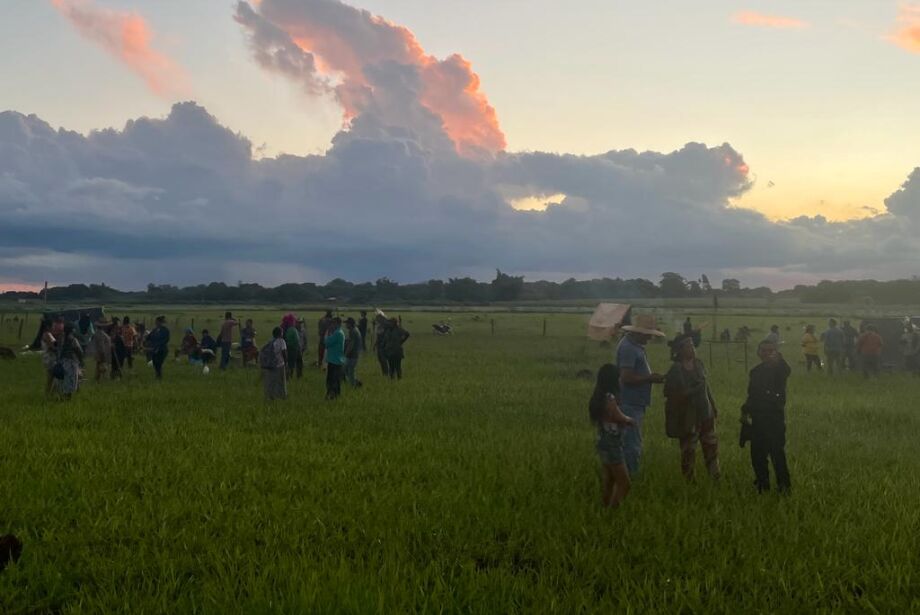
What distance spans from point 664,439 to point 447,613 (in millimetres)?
7339

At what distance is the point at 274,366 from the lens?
585 inches

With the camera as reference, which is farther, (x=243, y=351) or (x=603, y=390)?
(x=243, y=351)

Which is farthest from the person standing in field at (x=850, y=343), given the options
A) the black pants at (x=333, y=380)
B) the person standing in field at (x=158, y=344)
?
the person standing in field at (x=158, y=344)

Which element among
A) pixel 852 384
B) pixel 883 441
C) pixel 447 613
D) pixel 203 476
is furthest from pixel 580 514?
pixel 852 384

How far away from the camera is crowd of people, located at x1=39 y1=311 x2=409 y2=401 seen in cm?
1475

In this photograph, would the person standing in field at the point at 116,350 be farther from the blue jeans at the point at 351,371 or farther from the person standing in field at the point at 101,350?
the blue jeans at the point at 351,371

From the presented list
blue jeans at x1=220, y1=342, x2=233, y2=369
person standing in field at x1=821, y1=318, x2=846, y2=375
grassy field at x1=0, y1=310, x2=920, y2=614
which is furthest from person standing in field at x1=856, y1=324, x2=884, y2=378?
blue jeans at x1=220, y1=342, x2=233, y2=369

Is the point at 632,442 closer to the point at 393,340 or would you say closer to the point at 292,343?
the point at 393,340

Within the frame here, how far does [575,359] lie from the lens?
27781mm

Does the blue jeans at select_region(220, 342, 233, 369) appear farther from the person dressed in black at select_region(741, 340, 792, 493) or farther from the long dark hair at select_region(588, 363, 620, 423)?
the person dressed in black at select_region(741, 340, 792, 493)

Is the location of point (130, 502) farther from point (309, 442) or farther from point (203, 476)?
point (309, 442)

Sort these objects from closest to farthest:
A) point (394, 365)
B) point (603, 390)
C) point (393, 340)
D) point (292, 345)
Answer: point (603, 390), point (292, 345), point (393, 340), point (394, 365)

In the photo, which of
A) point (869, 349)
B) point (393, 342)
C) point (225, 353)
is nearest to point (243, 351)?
point (225, 353)

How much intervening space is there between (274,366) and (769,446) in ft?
32.6
